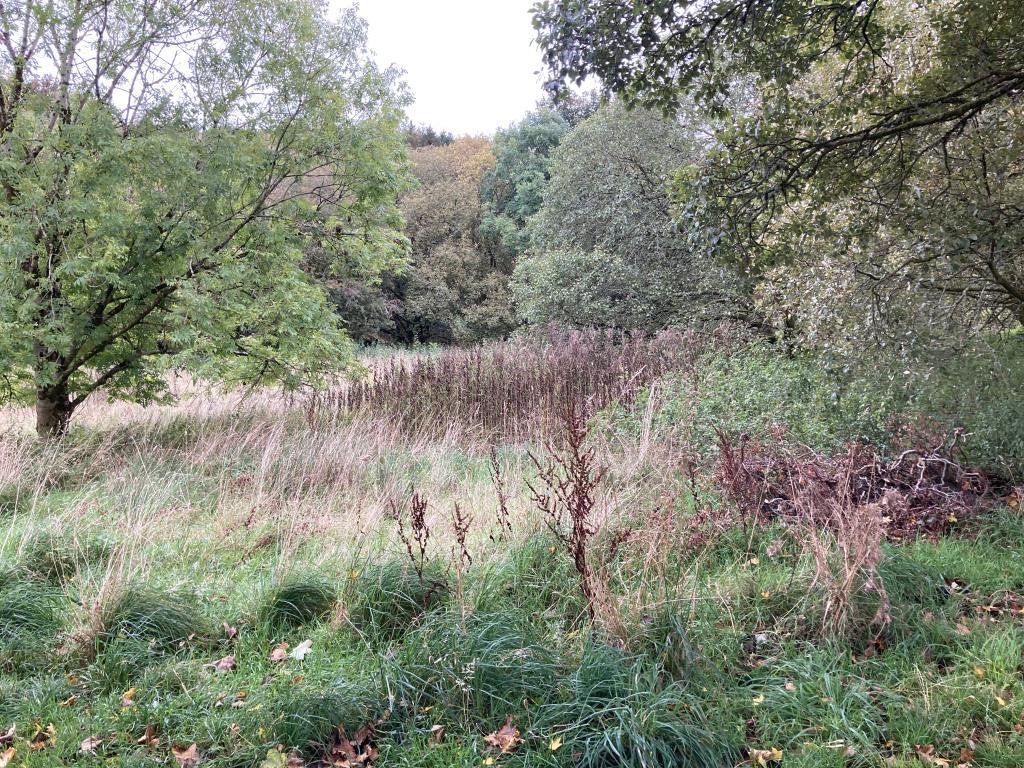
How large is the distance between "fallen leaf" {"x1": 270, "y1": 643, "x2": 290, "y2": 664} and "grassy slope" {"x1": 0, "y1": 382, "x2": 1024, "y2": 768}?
0.03 meters

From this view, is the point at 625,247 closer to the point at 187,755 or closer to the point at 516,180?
the point at 187,755

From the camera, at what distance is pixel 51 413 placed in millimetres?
7883

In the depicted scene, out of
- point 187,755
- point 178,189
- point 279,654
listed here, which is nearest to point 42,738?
point 187,755

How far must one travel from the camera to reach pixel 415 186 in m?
9.41

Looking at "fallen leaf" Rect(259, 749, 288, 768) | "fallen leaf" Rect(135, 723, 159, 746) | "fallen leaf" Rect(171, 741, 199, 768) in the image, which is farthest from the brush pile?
"fallen leaf" Rect(135, 723, 159, 746)

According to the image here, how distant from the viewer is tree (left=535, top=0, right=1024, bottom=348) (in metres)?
4.29

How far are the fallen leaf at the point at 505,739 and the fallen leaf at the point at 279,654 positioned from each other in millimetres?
1113

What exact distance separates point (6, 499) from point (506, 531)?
4.42 meters

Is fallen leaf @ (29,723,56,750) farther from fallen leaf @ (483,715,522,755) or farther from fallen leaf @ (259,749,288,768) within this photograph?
fallen leaf @ (483,715,522,755)

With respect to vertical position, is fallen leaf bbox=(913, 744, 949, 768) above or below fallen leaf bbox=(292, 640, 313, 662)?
below

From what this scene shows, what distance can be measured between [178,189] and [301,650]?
18.9 feet

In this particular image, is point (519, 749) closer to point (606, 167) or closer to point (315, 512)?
point (315, 512)

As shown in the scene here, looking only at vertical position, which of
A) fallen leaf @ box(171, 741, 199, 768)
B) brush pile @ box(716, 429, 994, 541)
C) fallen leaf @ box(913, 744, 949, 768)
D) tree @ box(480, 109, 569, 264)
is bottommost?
fallen leaf @ box(913, 744, 949, 768)

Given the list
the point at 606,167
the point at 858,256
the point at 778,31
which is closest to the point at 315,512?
the point at 778,31
